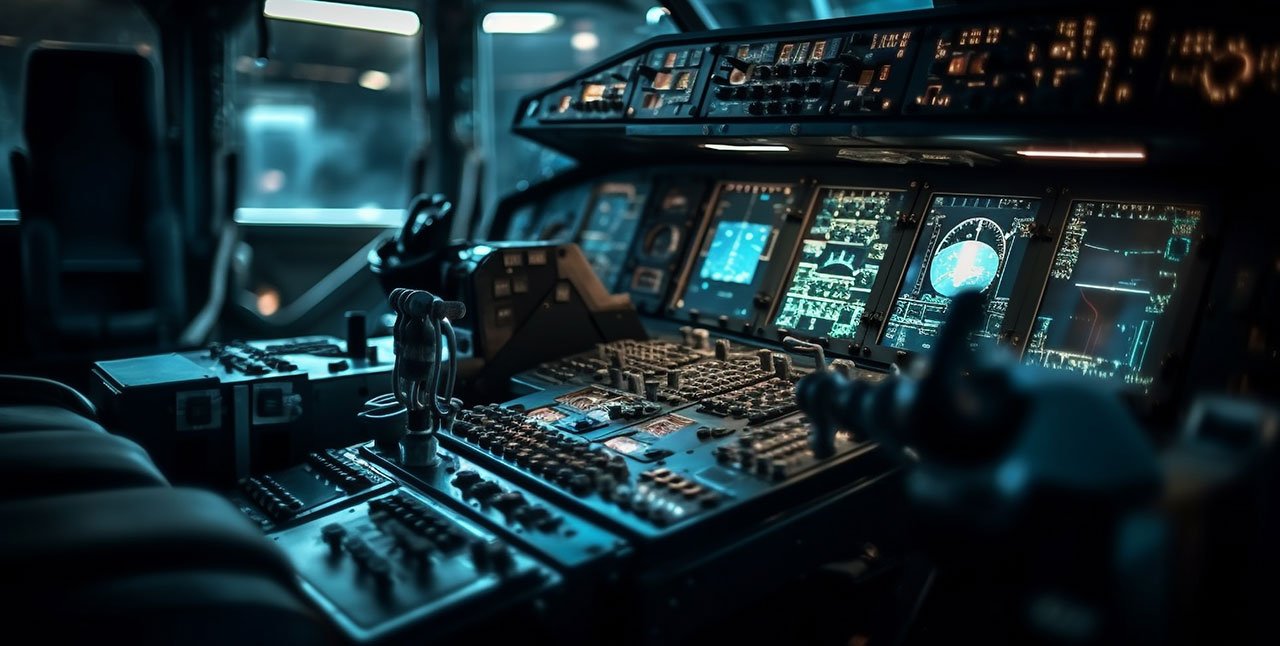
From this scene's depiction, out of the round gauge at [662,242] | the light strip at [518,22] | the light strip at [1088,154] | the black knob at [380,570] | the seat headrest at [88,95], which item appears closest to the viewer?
the black knob at [380,570]

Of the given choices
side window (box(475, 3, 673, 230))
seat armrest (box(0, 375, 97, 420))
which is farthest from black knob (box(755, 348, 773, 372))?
side window (box(475, 3, 673, 230))

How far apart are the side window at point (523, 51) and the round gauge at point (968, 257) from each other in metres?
2.51

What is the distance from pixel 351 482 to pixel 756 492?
0.81 m

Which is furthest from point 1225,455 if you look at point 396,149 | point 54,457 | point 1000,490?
point 396,149

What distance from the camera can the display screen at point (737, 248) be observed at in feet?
8.56

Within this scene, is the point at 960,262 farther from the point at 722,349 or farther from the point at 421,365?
the point at 421,365

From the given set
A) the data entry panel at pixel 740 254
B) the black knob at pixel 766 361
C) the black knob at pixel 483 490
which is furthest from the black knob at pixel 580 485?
the data entry panel at pixel 740 254

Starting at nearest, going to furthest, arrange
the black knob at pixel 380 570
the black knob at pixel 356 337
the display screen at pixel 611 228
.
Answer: the black knob at pixel 380 570 < the black knob at pixel 356 337 < the display screen at pixel 611 228

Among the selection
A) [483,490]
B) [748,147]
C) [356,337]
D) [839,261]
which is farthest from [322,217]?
[483,490]

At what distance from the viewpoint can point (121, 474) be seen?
4.84ft

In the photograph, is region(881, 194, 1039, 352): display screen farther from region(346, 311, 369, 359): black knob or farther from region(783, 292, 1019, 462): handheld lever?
region(346, 311, 369, 359): black knob

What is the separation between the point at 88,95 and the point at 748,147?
116 inches

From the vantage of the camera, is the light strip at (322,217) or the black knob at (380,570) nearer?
the black knob at (380,570)

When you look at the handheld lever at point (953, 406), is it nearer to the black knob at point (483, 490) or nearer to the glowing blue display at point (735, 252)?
the black knob at point (483, 490)
